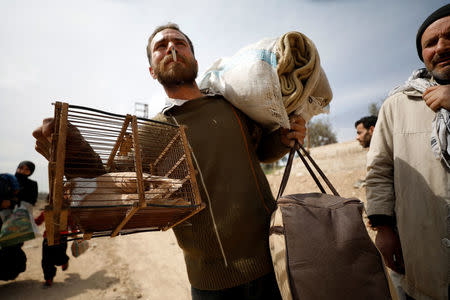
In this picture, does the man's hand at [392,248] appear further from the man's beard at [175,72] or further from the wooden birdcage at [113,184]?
the man's beard at [175,72]

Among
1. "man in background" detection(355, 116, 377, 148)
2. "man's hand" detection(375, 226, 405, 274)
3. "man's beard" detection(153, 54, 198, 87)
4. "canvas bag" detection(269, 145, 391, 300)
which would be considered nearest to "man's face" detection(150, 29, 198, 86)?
"man's beard" detection(153, 54, 198, 87)

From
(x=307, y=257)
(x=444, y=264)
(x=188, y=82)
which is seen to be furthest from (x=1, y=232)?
(x=444, y=264)

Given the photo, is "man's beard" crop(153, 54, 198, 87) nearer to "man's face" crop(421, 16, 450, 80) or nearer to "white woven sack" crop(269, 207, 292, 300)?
"white woven sack" crop(269, 207, 292, 300)

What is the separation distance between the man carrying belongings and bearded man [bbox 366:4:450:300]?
0.62 metres

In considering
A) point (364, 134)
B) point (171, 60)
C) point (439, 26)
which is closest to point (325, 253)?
point (171, 60)

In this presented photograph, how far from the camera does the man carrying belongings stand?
1257 millimetres

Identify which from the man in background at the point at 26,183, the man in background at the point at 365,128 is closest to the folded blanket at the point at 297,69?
the man in background at the point at 365,128

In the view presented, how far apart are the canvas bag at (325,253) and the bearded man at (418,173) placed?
23.6 inches

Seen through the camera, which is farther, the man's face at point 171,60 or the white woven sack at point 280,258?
the man's face at point 171,60

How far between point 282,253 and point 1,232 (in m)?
4.73

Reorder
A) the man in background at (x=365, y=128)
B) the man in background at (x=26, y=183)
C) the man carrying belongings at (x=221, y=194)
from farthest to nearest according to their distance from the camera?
the man in background at (x=365, y=128) < the man in background at (x=26, y=183) < the man carrying belongings at (x=221, y=194)

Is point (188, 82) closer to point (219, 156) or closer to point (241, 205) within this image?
point (219, 156)

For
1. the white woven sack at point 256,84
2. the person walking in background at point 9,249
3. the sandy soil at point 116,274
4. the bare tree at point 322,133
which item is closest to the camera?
the white woven sack at point 256,84

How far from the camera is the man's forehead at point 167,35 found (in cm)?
163
